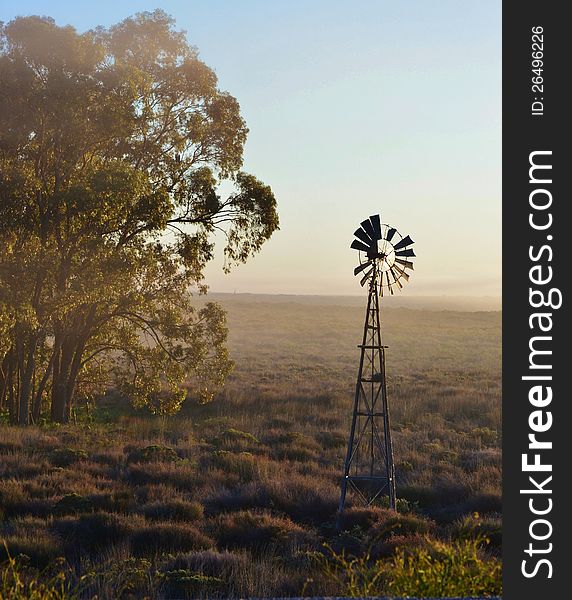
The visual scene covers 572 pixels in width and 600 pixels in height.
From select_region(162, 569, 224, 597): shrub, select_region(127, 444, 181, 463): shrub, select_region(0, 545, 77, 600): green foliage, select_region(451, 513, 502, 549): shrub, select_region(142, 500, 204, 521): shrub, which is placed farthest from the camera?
select_region(127, 444, 181, 463): shrub

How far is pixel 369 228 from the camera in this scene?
12.2 metres

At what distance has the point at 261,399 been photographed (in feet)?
90.5

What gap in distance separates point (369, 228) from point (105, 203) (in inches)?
348

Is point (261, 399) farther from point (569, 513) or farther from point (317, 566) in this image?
point (569, 513)

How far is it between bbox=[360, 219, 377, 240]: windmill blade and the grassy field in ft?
15.9

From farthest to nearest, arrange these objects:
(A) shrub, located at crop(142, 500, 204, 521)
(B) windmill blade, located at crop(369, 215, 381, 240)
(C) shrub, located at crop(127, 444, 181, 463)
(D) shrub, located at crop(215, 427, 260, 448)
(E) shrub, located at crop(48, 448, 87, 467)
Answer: (D) shrub, located at crop(215, 427, 260, 448)
(C) shrub, located at crop(127, 444, 181, 463)
(E) shrub, located at crop(48, 448, 87, 467)
(B) windmill blade, located at crop(369, 215, 381, 240)
(A) shrub, located at crop(142, 500, 204, 521)

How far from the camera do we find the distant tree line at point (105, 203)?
1888 cm

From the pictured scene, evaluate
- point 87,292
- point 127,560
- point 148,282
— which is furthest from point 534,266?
point 148,282

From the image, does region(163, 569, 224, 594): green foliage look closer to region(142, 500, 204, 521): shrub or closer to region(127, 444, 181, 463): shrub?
region(142, 500, 204, 521): shrub

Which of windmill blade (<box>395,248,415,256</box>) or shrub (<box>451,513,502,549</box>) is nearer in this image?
shrub (<box>451,513,502,549</box>)

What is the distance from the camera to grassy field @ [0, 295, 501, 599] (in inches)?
321

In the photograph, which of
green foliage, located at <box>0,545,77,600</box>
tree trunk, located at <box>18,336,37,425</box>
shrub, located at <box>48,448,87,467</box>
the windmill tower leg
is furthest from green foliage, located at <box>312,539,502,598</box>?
tree trunk, located at <box>18,336,37,425</box>

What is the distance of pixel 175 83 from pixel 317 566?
57.0ft

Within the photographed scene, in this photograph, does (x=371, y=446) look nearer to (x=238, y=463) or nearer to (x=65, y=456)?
(x=238, y=463)
